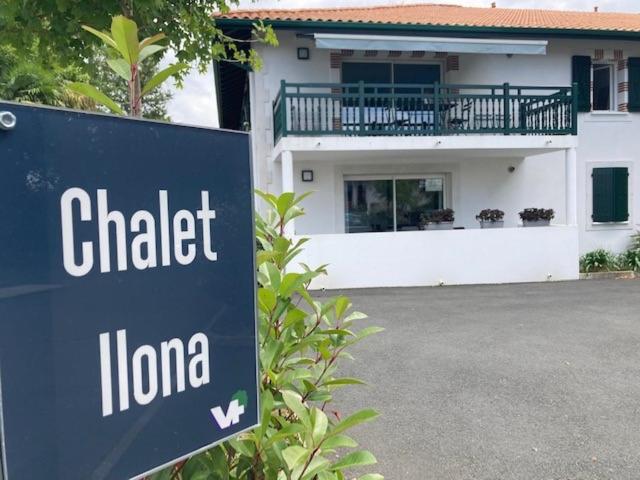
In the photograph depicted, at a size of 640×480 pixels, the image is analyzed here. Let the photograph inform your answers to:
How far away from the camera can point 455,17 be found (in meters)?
13.2

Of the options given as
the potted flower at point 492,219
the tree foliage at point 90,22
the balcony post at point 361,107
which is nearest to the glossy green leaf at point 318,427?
the tree foliage at point 90,22

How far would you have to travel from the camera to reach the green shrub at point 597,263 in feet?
37.7

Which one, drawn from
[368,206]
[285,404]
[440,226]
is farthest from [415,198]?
[285,404]

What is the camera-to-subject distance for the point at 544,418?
375 centimetres

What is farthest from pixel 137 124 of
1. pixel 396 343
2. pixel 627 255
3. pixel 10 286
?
pixel 627 255

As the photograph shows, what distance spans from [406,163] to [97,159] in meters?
11.2

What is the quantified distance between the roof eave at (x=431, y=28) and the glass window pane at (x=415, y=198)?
136 inches

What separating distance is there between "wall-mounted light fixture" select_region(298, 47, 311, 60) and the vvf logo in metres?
11.0

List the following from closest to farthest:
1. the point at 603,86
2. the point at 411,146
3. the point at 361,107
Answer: the point at 361,107 → the point at 411,146 → the point at 603,86

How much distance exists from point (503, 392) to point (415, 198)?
819 centimetres

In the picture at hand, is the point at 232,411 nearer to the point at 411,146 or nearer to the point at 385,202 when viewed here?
the point at 411,146

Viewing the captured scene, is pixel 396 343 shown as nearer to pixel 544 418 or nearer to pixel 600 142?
pixel 544 418

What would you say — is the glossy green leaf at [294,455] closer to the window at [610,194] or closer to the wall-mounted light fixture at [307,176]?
the wall-mounted light fixture at [307,176]

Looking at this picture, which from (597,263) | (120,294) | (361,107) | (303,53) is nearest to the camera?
(120,294)
